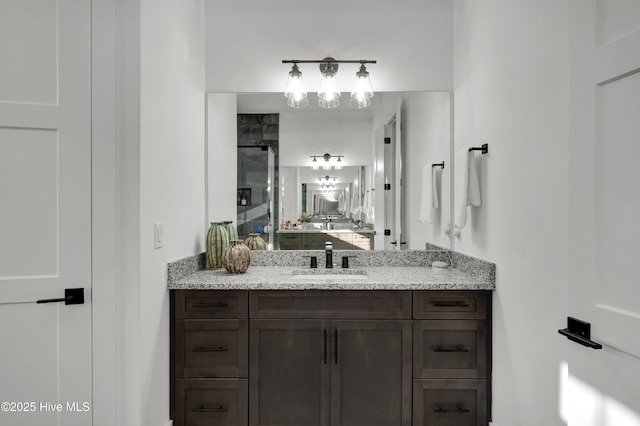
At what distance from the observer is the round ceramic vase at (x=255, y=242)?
8.25ft

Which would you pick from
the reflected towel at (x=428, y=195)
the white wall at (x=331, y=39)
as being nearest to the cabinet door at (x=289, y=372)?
the reflected towel at (x=428, y=195)

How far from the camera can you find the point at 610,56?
3.13 feet

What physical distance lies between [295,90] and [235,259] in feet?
3.80

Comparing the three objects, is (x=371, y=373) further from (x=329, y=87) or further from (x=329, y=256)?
(x=329, y=87)

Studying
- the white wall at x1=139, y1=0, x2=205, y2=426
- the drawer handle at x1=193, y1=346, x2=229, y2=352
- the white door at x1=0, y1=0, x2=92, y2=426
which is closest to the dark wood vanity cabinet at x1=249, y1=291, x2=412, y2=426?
the drawer handle at x1=193, y1=346, x2=229, y2=352

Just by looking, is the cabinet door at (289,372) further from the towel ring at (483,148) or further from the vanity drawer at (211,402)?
the towel ring at (483,148)

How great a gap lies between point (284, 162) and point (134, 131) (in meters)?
1.17

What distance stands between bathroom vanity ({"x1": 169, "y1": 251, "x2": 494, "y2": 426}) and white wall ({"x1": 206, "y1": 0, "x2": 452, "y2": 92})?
1324 millimetres

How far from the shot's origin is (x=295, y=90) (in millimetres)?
2428

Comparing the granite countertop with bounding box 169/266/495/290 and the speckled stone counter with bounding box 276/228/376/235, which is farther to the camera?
the speckled stone counter with bounding box 276/228/376/235

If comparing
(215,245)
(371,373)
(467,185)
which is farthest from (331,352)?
(467,185)

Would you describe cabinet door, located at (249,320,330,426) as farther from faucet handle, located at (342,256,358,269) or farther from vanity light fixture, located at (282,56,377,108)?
vanity light fixture, located at (282,56,377,108)

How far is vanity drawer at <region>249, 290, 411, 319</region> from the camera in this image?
1917 mm

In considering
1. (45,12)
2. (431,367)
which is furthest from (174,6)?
(431,367)
